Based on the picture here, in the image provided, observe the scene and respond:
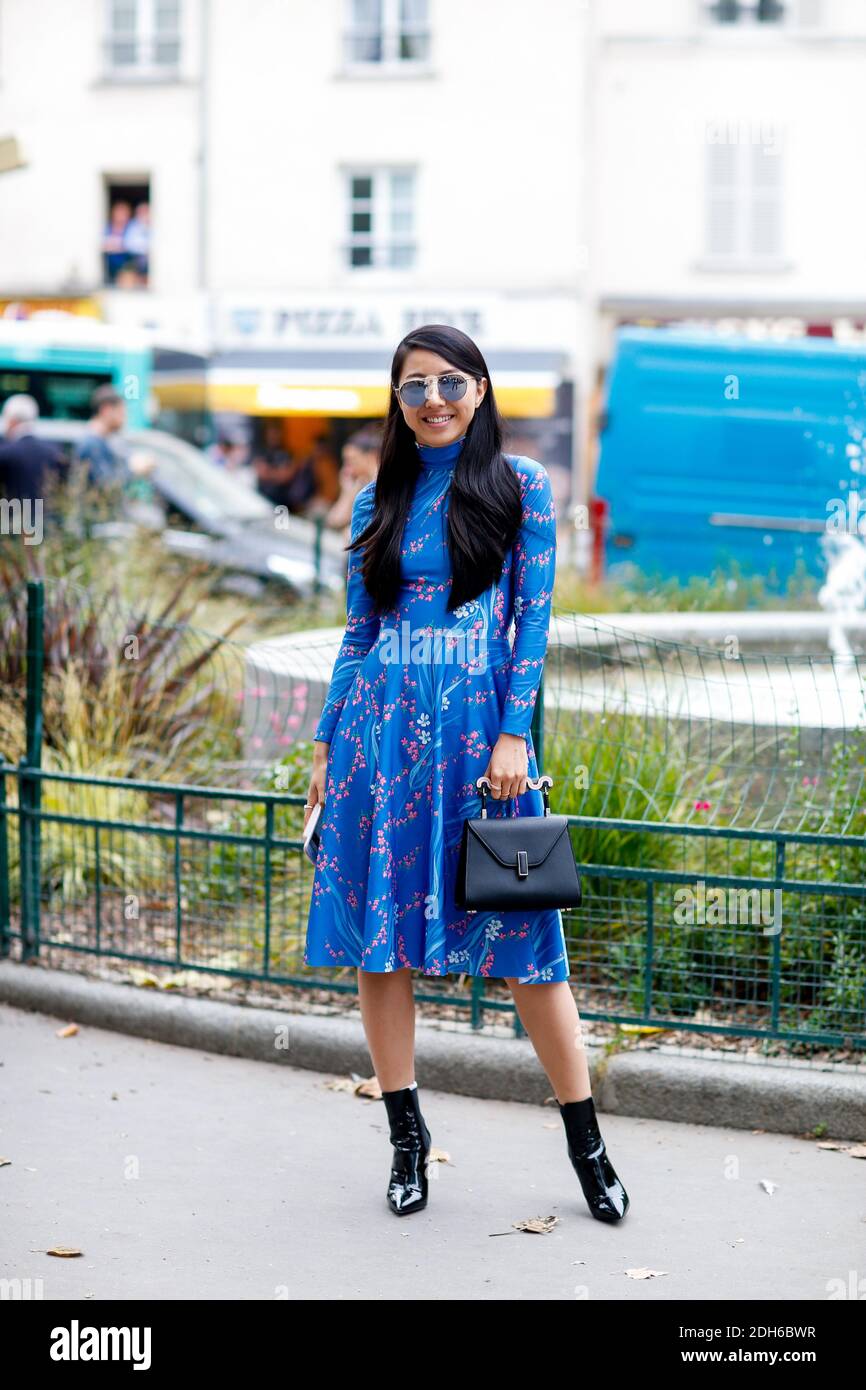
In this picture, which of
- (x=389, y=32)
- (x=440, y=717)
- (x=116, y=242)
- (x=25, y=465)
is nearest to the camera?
(x=440, y=717)

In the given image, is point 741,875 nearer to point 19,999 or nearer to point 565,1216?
point 565,1216

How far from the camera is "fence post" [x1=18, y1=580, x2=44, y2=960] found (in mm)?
5668

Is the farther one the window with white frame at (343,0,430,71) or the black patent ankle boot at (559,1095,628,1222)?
the window with white frame at (343,0,430,71)

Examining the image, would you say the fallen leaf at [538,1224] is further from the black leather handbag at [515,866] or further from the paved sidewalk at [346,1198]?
the black leather handbag at [515,866]

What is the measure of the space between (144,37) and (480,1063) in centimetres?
2268

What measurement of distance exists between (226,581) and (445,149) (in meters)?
14.7

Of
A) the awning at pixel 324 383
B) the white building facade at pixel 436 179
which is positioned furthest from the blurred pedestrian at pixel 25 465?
the white building facade at pixel 436 179

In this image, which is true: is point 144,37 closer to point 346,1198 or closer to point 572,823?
point 572,823

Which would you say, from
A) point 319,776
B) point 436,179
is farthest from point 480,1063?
point 436,179

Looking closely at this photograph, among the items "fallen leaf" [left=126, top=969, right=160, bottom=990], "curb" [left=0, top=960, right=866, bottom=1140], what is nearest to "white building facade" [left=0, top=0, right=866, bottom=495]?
"fallen leaf" [left=126, top=969, right=160, bottom=990]

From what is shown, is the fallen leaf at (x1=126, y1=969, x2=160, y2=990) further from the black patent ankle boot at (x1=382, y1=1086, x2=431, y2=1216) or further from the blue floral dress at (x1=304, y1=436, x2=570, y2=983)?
the blue floral dress at (x1=304, y1=436, x2=570, y2=983)

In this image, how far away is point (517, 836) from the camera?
3623 mm

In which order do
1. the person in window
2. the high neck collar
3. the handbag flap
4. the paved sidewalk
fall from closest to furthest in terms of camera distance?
the paved sidewalk < the handbag flap < the high neck collar < the person in window

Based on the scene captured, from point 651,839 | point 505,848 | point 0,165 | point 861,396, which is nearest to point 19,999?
point 651,839
